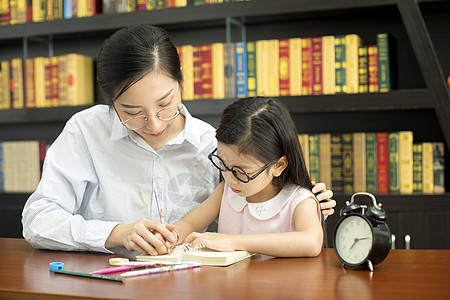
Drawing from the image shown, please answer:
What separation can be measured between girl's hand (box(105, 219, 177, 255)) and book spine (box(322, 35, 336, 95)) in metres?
1.40

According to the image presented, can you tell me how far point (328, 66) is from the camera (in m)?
2.54

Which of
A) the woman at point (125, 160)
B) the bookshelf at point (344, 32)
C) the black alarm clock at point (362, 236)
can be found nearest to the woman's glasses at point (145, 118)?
the woman at point (125, 160)

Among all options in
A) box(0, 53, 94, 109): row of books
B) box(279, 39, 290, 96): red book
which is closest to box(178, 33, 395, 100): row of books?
box(279, 39, 290, 96): red book

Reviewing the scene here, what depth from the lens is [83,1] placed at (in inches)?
114

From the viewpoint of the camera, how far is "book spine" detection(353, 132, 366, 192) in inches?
98.7

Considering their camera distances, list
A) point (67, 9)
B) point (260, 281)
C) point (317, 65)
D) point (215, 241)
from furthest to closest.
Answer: point (67, 9) → point (317, 65) → point (215, 241) → point (260, 281)

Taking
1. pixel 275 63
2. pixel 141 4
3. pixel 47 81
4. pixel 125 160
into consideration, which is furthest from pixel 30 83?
pixel 125 160

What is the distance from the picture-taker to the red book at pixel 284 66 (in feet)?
8.53

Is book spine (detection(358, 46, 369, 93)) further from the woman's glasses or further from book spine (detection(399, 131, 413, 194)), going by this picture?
the woman's glasses

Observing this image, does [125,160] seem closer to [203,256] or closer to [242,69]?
[203,256]

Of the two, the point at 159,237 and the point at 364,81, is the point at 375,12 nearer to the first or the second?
the point at 364,81

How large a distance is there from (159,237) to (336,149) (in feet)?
4.61

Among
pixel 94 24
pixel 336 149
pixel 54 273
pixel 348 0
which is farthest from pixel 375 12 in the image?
pixel 54 273

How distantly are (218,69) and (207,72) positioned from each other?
59 millimetres
